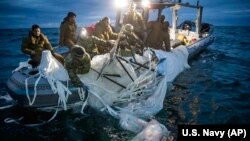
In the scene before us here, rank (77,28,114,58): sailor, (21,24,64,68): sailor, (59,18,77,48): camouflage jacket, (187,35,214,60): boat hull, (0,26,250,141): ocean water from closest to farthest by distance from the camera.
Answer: (0,26,250,141): ocean water < (21,24,64,68): sailor < (77,28,114,58): sailor < (59,18,77,48): camouflage jacket < (187,35,214,60): boat hull

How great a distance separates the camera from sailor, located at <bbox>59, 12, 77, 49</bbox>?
9.77m

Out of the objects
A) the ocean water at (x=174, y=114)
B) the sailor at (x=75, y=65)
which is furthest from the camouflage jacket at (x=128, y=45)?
the ocean water at (x=174, y=114)

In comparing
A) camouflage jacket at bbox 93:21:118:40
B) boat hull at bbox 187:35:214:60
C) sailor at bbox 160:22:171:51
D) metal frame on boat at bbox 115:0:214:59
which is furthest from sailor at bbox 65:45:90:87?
boat hull at bbox 187:35:214:60

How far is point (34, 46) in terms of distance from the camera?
8289 millimetres

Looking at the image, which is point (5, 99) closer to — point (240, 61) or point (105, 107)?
point (105, 107)

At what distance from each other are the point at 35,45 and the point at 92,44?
1.66 m

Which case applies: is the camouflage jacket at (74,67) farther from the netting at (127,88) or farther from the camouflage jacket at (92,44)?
the camouflage jacket at (92,44)

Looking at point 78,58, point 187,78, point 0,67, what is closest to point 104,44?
point 78,58

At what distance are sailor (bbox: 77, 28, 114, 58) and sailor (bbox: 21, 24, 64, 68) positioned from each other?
0.83 m

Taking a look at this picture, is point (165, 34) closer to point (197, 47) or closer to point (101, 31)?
point (101, 31)

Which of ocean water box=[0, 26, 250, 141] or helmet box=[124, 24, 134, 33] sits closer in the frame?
ocean water box=[0, 26, 250, 141]

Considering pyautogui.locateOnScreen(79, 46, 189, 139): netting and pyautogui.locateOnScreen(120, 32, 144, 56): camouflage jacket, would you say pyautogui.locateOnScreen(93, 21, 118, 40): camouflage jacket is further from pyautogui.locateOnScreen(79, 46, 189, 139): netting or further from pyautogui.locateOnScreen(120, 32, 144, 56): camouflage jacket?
pyautogui.locateOnScreen(79, 46, 189, 139): netting

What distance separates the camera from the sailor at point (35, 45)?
813 cm

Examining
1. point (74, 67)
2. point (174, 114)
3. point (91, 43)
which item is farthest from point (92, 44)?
point (174, 114)
